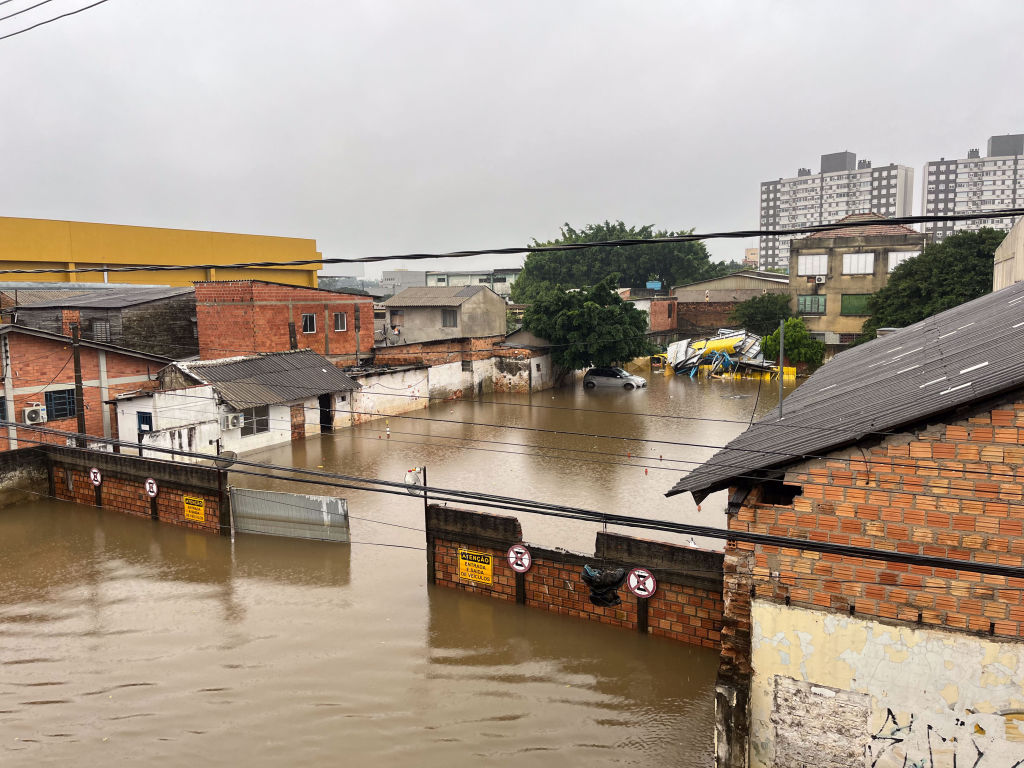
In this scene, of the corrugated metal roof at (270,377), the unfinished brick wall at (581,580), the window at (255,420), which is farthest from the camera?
the window at (255,420)

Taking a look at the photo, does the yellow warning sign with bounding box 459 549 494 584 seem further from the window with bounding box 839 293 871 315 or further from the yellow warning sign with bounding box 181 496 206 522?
the window with bounding box 839 293 871 315

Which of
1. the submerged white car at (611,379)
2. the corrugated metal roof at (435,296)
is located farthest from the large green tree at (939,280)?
the corrugated metal roof at (435,296)

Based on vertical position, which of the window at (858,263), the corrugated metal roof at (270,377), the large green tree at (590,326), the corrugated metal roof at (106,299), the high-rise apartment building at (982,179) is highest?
the high-rise apartment building at (982,179)

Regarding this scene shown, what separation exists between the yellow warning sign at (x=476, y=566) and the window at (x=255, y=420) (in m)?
12.6

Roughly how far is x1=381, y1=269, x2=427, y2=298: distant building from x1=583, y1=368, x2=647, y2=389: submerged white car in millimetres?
46047

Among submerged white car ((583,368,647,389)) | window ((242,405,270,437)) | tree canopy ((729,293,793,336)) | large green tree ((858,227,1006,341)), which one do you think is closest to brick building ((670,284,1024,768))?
window ((242,405,270,437))

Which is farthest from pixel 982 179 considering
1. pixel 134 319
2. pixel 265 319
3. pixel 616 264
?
pixel 134 319

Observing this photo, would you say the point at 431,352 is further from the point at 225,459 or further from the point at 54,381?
the point at 225,459

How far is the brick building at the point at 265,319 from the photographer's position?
26562mm

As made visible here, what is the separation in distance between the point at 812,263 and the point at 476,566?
127 feet

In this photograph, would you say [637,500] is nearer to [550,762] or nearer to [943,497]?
[550,762]

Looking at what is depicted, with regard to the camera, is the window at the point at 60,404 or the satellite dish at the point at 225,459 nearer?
the satellite dish at the point at 225,459

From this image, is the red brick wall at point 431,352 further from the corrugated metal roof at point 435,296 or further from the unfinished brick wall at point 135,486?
the unfinished brick wall at point 135,486

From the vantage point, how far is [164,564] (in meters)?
12.9
